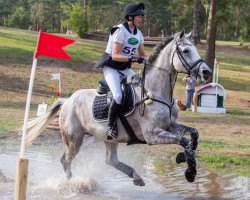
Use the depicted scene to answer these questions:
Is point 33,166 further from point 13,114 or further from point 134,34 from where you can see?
point 13,114

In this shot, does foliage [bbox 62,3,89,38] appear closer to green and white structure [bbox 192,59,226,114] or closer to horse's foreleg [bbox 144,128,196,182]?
green and white structure [bbox 192,59,226,114]

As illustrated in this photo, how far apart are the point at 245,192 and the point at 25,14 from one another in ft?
202

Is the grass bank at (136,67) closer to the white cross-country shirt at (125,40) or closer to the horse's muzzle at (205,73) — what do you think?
the horse's muzzle at (205,73)

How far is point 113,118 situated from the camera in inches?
231

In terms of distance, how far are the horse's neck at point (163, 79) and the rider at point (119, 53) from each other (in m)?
0.32

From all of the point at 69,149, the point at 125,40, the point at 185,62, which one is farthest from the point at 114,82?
the point at 69,149

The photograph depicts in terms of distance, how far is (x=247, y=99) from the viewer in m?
22.7

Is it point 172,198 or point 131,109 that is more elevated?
point 131,109

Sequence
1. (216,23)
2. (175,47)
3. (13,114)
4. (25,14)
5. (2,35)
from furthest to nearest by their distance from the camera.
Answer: (25,14), (2,35), (216,23), (13,114), (175,47)

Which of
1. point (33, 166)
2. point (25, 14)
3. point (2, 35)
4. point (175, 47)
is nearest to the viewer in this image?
point (175, 47)

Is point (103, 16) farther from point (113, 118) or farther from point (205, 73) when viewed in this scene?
point (205, 73)

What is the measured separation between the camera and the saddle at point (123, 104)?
5.90m

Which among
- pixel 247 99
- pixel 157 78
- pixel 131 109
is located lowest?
pixel 247 99

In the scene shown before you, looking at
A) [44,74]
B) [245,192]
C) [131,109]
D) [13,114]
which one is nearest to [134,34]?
[131,109]
